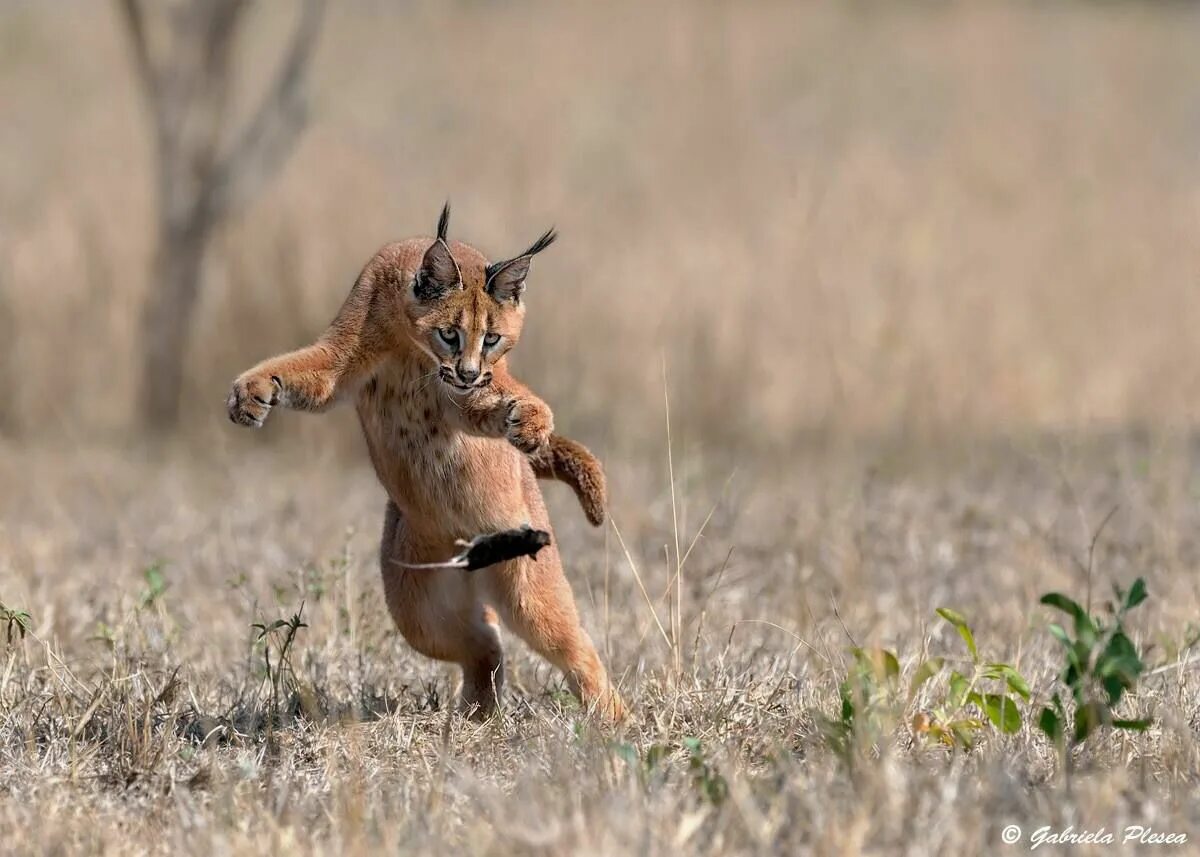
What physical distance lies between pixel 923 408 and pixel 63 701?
22.4 ft

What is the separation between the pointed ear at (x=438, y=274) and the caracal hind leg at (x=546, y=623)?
72cm

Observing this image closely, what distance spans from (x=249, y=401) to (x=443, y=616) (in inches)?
33.6

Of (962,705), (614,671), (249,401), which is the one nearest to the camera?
(249,401)

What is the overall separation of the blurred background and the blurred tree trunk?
0.02 meters

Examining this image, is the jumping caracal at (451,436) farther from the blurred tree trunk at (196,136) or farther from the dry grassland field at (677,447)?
the blurred tree trunk at (196,136)

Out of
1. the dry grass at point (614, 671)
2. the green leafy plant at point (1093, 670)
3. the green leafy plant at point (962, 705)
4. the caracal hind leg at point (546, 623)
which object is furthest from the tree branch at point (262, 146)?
the green leafy plant at point (1093, 670)

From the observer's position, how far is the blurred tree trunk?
951 cm

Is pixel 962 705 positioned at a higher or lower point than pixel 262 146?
lower

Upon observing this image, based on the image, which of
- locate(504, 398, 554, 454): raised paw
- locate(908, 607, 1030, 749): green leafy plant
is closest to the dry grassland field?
locate(908, 607, 1030, 749): green leafy plant

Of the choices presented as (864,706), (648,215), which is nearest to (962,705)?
(864,706)

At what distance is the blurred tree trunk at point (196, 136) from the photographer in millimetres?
9508

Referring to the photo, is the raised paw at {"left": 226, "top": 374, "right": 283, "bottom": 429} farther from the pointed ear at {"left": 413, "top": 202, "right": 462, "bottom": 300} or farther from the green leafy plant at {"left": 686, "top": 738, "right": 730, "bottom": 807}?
the green leafy plant at {"left": 686, "top": 738, "right": 730, "bottom": 807}

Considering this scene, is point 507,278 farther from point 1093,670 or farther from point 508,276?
point 1093,670

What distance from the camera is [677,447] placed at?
32.2ft
